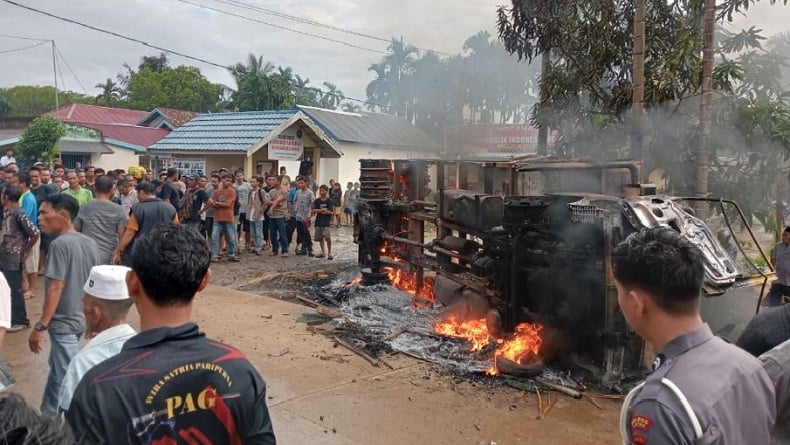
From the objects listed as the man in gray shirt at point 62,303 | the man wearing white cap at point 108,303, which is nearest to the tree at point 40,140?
the man in gray shirt at point 62,303

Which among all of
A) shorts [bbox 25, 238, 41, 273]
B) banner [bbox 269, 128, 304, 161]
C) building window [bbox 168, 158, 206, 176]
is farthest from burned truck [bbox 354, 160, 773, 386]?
building window [bbox 168, 158, 206, 176]

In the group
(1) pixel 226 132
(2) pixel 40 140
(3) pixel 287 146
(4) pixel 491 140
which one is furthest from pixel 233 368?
(4) pixel 491 140

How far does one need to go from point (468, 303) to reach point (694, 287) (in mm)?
5687

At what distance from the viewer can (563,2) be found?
1270 centimetres

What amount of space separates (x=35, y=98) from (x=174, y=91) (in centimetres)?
1868

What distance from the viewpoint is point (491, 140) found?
31656 mm

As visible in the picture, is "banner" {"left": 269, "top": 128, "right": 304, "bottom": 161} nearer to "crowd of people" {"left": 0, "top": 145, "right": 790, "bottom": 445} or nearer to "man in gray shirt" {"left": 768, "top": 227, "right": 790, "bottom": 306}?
"man in gray shirt" {"left": 768, "top": 227, "right": 790, "bottom": 306}

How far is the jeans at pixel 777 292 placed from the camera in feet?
23.4

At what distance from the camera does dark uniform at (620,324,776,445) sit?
1489 millimetres

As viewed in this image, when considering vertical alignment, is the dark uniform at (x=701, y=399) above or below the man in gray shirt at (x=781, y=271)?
above

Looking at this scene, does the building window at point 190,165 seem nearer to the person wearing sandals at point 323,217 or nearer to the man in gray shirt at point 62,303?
the person wearing sandals at point 323,217

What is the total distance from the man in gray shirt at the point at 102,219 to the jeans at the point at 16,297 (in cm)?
85

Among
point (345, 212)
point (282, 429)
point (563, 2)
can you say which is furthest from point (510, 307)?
point (345, 212)

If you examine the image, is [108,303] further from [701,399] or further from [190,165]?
Answer: [190,165]
